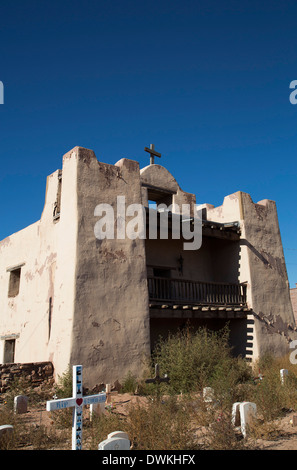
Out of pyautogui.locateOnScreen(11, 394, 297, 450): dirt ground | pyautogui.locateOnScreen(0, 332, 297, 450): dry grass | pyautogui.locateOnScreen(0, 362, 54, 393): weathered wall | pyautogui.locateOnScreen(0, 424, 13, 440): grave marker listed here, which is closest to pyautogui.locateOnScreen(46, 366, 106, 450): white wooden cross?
pyautogui.locateOnScreen(0, 332, 297, 450): dry grass

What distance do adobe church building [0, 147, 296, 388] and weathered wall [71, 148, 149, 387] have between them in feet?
0.10

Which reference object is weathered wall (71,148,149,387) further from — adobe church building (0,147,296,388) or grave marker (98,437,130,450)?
grave marker (98,437,130,450)

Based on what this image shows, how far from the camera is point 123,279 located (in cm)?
1217

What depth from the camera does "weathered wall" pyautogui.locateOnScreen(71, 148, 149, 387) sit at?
1102 cm

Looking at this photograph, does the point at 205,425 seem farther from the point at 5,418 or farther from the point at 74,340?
the point at 74,340

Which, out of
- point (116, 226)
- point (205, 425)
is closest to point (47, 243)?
point (116, 226)

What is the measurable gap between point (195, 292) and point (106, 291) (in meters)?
4.19

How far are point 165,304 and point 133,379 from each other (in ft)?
9.27

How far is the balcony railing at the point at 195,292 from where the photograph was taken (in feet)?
44.4

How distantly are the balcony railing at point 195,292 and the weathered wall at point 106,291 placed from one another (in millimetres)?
1065

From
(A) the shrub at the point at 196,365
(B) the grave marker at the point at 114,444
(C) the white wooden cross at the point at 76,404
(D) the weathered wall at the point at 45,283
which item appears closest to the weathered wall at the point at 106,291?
(D) the weathered wall at the point at 45,283

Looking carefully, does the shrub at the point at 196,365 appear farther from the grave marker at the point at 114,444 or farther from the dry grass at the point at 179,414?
the grave marker at the point at 114,444

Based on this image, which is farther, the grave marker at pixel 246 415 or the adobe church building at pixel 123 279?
the adobe church building at pixel 123 279
